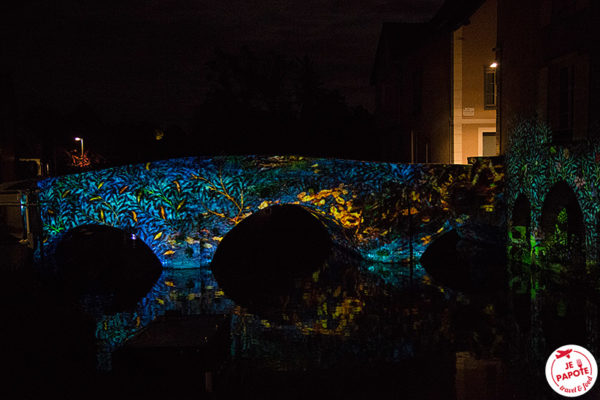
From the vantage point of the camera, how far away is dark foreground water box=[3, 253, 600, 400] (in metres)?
6.83

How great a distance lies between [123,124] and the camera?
212ft

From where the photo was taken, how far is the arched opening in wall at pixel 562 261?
33.3 ft

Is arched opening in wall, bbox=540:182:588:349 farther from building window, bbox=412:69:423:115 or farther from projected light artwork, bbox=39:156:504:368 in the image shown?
building window, bbox=412:69:423:115

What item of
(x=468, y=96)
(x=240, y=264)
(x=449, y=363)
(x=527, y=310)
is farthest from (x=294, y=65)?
(x=449, y=363)

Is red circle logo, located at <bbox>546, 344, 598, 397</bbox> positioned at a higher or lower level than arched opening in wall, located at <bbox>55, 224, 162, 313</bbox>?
higher

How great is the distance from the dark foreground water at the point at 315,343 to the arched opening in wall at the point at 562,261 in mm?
80

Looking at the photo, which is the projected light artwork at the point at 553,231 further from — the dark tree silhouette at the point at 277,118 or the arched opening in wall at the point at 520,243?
the dark tree silhouette at the point at 277,118

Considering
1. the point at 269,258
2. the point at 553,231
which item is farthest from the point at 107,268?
the point at 553,231

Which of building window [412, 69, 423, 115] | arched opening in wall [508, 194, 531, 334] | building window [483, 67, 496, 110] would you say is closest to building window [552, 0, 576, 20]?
arched opening in wall [508, 194, 531, 334]

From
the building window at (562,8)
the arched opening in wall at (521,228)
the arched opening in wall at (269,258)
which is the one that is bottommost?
the arched opening in wall at (269,258)

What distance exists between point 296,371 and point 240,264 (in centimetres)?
1008

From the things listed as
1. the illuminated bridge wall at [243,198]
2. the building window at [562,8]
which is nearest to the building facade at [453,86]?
the illuminated bridge wall at [243,198]

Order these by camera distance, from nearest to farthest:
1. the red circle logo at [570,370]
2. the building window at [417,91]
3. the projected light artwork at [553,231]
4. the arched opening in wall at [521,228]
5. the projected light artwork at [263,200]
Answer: the red circle logo at [570,370] → the projected light artwork at [553,231] → the arched opening in wall at [521,228] → the projected light artwork at [263,200] → the building window at [417,91]

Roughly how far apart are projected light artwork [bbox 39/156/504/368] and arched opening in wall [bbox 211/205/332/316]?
957 millimetres
